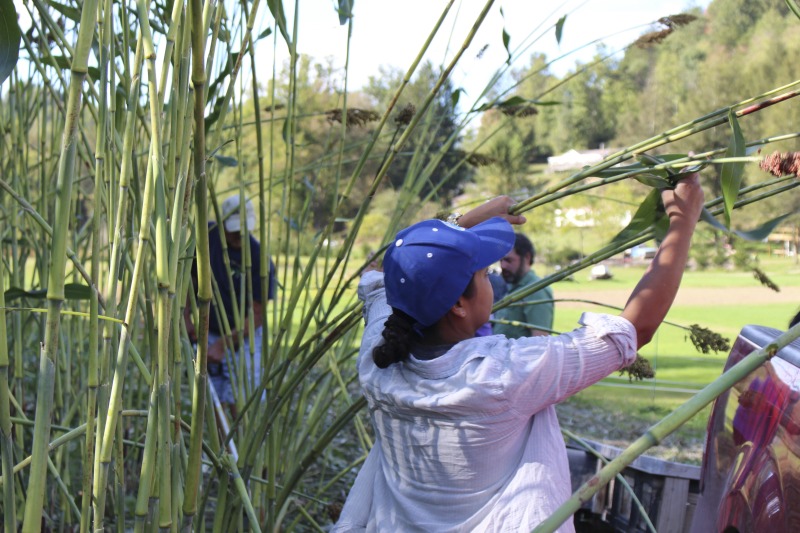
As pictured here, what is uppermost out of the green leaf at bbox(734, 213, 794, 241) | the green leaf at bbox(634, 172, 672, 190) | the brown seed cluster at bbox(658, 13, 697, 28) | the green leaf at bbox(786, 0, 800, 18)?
the brown seed cluster at bbox(658, 13, 697, 28)

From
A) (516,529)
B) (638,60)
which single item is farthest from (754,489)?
(638,60)

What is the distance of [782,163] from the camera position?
108 centimetres

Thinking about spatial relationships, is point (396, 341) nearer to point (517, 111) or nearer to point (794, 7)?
point (794, 7)

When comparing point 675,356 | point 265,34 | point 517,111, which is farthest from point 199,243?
point 675,356

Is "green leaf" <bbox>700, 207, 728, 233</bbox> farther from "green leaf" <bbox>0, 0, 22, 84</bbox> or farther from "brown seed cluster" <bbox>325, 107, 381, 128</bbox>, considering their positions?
"brown seed cluster" <bbox>325, 107, 381, 128</bbox>

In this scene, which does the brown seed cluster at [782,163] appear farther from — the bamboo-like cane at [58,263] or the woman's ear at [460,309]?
the bamboo-like cane at [58,263]

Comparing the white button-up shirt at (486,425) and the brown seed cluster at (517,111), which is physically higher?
the brown seed cluster at (517,111)

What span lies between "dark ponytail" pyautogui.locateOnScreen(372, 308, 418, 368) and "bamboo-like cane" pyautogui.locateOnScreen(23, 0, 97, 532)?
0.48 m

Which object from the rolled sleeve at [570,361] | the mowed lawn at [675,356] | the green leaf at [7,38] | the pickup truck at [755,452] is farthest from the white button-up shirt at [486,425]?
the mowed lawn at [675,356]

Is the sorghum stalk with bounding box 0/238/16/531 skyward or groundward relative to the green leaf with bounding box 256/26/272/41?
groundward

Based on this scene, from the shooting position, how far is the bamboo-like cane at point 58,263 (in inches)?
40.4

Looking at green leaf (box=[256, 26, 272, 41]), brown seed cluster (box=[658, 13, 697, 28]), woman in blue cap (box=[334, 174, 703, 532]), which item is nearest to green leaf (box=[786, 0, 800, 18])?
woman in blue cap (box=[334, 174, 703, 532])

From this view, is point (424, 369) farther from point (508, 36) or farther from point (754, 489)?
point (508, 36)

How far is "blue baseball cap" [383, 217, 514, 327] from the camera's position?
1.33 m
